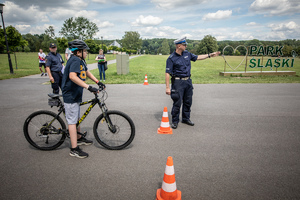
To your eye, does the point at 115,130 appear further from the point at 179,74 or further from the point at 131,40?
the point at 131,40

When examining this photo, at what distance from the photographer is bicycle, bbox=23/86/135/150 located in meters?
3.69

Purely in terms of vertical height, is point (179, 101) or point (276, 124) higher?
point (179, 101)

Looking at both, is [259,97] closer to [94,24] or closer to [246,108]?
[246,108]

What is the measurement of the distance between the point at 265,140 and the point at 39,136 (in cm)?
472

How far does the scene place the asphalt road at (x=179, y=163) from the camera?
2.71 metres

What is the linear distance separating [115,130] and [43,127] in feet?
4.66

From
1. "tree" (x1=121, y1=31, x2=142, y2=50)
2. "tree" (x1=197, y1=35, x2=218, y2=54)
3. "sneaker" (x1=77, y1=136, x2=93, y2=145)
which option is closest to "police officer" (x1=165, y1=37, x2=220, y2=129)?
"sneaker" (x1=77, y1=136, x2=93, y2=145)

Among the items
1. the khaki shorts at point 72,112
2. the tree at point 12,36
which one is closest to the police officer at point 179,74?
the khaki shorts at point 72,112

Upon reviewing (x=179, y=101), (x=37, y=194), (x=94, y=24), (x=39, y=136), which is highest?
(x=94, y=24)

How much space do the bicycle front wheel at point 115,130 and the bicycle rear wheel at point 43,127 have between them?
0.68m

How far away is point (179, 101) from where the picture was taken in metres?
4.95

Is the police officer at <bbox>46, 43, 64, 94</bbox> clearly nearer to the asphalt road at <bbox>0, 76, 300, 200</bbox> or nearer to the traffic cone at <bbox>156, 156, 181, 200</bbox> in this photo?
the asphalt road at <bbox>0, 76, 300, 200</bbox>

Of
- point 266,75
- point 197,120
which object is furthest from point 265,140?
point 266,75

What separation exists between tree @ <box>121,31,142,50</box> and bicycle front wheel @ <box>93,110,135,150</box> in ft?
455
